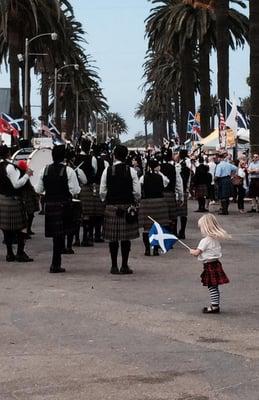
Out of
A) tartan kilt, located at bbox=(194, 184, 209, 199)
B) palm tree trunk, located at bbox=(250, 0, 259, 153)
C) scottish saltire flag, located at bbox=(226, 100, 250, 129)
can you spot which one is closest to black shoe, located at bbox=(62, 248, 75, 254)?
tartan kilt, located at bbox=(194, 184, 209, 199)

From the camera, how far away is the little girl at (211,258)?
8.97 metres

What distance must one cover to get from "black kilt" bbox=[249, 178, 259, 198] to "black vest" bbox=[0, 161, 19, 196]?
38.8 ft

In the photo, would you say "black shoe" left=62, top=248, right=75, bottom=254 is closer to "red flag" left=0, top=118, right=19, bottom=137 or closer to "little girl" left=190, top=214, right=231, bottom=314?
"little girl" left=190, top=214, right=231, bottom=314

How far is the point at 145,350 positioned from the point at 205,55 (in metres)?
39.4

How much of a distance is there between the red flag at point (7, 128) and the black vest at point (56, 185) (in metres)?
22.6

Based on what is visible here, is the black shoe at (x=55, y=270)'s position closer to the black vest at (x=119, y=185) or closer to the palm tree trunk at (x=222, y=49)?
the black vest at (x=119, y=185)

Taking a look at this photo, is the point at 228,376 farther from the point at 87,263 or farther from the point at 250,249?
the point at 250,249

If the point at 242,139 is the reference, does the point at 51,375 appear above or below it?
below

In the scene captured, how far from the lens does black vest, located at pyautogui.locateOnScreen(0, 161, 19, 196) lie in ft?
43.0

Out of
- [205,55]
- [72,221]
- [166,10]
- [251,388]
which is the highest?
[166,10]

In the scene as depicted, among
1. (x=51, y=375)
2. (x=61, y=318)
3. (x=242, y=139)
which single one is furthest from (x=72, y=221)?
(x=242, y=139)

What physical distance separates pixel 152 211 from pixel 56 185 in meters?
2.57

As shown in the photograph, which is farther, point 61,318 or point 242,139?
point 242,139

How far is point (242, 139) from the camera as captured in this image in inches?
1404
